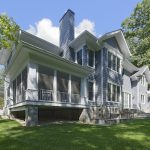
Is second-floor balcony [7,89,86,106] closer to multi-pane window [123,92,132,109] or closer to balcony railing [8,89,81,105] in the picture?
balcony railing [8,89,81,105]

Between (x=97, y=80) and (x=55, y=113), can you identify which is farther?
(x=97, y=80)

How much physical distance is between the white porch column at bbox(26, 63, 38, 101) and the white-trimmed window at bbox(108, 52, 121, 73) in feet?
33.5

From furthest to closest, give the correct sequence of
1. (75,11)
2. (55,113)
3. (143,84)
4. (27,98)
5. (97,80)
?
(143,84) → (75,11) → (97,80) → (55,113) → (27,98)

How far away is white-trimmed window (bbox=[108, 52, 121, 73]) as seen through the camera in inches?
824

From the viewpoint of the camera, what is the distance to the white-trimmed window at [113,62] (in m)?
20.9

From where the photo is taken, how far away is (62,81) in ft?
49.0

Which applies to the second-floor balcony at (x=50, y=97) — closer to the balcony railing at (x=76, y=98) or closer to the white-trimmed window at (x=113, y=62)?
the balcony railing at (x=76, y=98)

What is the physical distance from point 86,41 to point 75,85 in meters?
4.50

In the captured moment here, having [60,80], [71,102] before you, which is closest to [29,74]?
[60,80]

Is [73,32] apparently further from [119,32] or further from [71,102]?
[71,102]

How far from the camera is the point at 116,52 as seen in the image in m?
22.1

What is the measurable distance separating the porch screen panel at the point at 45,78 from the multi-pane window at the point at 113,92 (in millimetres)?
8087

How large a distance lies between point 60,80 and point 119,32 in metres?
10.1

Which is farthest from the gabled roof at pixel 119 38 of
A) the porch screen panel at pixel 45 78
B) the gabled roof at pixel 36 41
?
the porch screen panel at pixel 45 78
